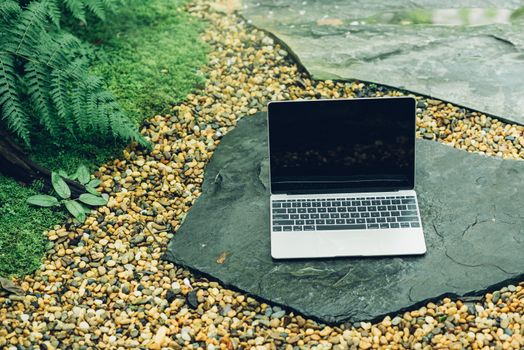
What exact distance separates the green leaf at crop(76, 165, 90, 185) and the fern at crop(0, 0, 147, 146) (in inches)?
8.8

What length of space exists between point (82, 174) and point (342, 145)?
1459 mm

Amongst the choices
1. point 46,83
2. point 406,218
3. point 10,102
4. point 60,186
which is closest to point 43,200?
point 60,186

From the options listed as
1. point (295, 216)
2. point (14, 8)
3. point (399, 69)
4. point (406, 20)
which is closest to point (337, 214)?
point (295, 216)

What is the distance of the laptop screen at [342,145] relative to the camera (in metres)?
3.28

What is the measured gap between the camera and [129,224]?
3.60m

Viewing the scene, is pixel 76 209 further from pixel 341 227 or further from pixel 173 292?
pixel 341 227

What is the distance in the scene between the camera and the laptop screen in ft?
10.8

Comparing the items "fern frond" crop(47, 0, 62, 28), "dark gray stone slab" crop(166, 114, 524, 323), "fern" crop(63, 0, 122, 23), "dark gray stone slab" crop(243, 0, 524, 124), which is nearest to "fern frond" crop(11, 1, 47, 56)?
"fern frond" crop(47, 0, 62, 28)

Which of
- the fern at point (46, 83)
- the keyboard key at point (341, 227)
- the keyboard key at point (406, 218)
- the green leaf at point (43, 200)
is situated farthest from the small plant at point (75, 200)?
the keyboard key at point (406, 218)

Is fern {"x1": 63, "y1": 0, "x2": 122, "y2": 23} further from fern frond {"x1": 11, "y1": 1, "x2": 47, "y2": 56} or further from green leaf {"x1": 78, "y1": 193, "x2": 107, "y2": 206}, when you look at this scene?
green leaf {"x1": 78, "y1": 193, "x2": 107, "y2": 206}

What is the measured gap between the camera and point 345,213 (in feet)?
10.8

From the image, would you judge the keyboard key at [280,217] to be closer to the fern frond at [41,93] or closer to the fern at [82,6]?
the fern frond at [41,93]

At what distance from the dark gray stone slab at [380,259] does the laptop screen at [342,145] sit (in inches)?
10.5

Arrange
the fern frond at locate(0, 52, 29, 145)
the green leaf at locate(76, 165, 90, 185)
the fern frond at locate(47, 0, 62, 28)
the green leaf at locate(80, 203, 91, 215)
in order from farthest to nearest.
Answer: the fern frond at locate(47, 0, 62, 28) → the green leaf at locate(76, 165, 90, 185) → the green leaf at locate(80, 203, 91, 215) → the fern frond at locate(0, 52, 29, 145)
